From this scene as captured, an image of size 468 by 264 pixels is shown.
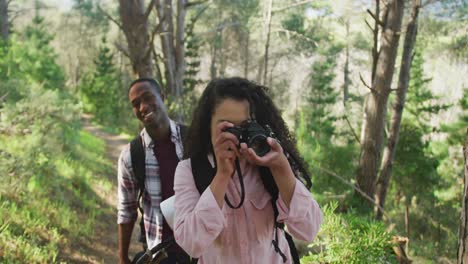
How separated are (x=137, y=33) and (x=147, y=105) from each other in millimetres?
2513

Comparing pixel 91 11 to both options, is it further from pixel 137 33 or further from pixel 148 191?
pixel 148 191

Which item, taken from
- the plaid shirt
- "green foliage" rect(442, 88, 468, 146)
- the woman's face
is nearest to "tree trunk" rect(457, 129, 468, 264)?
the woman's face

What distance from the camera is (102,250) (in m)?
5.14

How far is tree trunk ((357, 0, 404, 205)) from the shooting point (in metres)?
4.60

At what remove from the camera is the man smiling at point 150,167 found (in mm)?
2176

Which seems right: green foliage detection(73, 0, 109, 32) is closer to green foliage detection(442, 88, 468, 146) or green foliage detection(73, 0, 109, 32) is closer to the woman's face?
green foliage detection(442, 88, 468, 146)

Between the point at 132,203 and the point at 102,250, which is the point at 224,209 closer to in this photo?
the point at 132,203

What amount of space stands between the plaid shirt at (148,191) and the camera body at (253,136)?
42.4 inches

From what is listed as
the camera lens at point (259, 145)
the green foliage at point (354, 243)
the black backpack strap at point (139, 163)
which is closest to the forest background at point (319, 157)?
the green foliage at point (354, 243)

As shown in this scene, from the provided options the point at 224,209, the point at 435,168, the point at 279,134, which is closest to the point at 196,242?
the point at 224,209

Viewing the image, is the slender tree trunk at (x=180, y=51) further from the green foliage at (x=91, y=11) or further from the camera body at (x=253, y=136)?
the green foliage at (x=91, y=11)

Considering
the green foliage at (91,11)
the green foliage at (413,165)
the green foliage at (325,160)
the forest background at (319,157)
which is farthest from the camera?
the green foliage at (91,11)

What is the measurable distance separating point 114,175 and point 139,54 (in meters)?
4.97

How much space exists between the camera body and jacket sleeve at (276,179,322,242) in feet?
0.53
